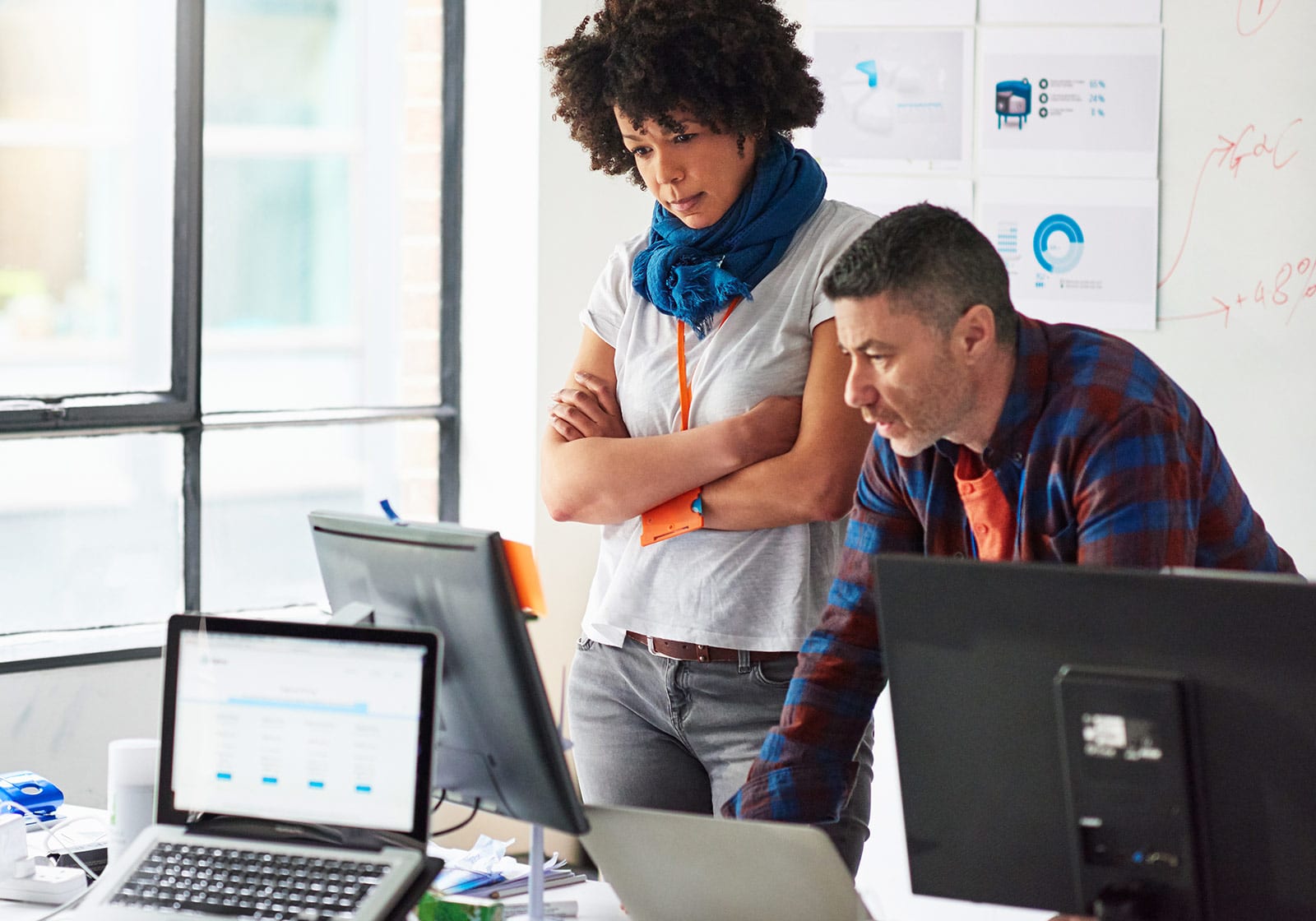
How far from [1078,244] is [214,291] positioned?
76.5 inches

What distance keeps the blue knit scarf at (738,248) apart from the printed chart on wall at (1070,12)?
1.17m

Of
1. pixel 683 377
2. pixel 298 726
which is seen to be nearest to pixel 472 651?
pixel 298 726

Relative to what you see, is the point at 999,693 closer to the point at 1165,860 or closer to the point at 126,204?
the point at 1165,860

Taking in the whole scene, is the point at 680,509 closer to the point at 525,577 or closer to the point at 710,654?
the point at 710,654

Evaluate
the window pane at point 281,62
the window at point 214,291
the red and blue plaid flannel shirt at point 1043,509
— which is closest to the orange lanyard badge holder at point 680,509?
the red and blue plaid flannel shirt at point 1043,509

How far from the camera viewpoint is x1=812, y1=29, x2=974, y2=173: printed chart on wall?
283 centimetres

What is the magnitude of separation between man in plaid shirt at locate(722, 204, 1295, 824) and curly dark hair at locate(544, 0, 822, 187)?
15.9 inches

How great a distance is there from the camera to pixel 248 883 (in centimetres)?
140

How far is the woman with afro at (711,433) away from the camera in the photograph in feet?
5.62

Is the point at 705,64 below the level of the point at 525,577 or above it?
above

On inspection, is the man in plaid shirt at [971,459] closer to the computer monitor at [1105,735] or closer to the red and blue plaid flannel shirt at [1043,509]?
the red and blue plaid flannel shirt at [1043,509]

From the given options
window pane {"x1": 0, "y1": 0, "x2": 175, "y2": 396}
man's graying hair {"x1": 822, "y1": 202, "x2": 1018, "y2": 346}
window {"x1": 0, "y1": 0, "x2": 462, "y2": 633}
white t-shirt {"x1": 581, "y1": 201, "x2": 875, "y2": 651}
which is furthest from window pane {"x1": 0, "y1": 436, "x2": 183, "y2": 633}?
man's graying hair {"x1": 822, "y1": 202, "x2": 1018, "y2": 346}

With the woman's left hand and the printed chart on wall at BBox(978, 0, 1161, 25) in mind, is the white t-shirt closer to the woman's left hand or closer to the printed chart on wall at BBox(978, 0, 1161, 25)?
the woman's left hand

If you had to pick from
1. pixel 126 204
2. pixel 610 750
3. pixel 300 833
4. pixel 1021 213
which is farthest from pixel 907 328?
pixel 126 204
